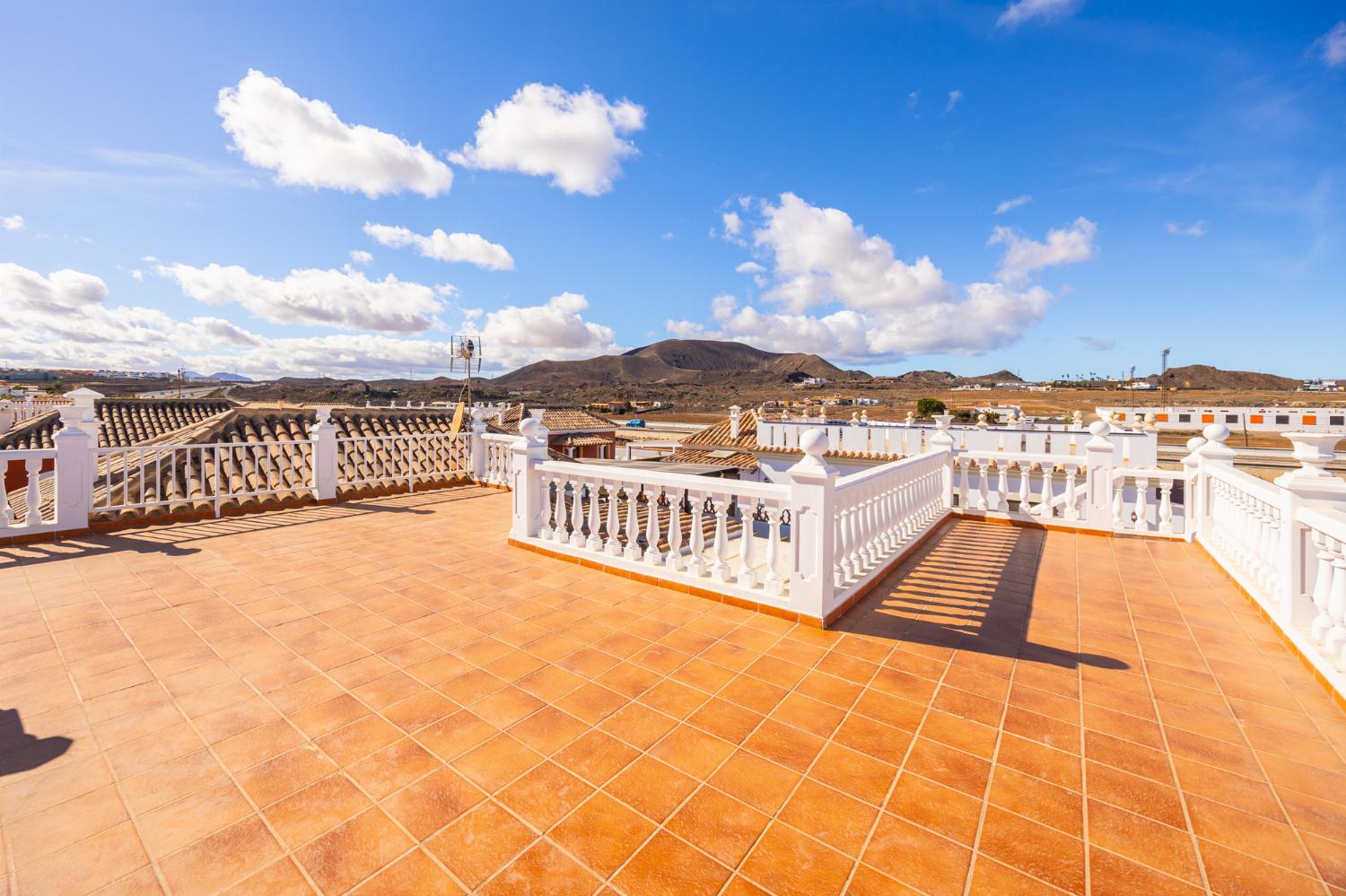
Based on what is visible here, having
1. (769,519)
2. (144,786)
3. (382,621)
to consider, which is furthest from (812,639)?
(144,786)

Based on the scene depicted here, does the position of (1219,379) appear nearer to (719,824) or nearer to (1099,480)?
(1099,480)

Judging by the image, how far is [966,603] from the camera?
11.7ft

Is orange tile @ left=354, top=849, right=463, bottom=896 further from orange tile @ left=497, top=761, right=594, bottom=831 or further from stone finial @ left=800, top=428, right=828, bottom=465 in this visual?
stone finial @ left=800, top=428, right=828, bottom=465

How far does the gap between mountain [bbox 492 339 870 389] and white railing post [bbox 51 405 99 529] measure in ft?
218

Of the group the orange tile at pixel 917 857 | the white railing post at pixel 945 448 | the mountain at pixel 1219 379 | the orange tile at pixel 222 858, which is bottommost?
the orange tile at pixel 222 858

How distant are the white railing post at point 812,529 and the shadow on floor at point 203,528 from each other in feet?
16.3

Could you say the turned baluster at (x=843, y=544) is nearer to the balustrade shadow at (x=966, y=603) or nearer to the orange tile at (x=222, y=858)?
the balustrade shadow at (x=966, y=603)

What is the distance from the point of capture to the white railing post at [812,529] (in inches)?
119

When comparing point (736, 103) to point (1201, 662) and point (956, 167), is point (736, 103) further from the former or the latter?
point (1201, 662)

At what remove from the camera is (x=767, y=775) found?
1.83 m

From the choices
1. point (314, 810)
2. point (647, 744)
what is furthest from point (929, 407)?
point (314, 810)

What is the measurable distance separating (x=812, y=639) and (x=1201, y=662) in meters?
2.01

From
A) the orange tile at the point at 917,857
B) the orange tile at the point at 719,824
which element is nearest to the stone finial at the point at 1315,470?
the orange tile at the point at 917,857

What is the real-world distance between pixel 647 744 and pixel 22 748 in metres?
2.34
